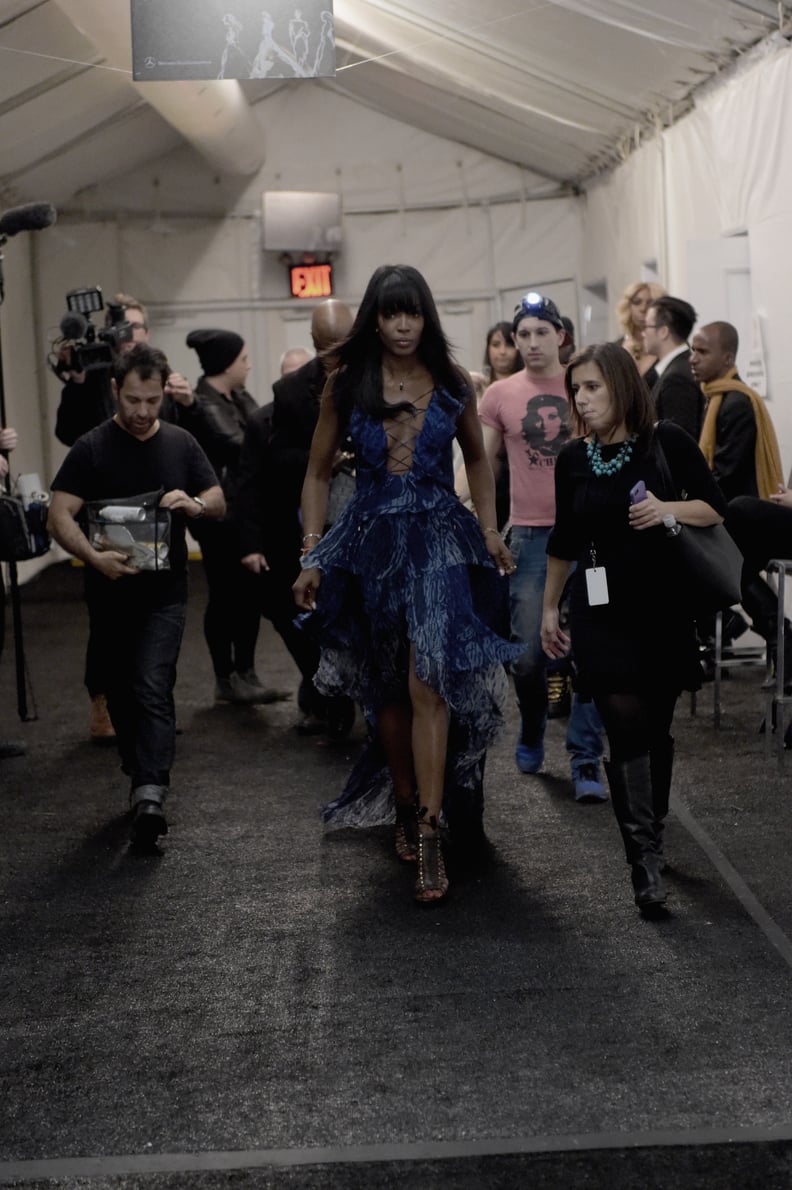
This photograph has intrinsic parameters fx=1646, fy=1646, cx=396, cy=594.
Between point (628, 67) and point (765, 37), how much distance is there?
1624 millimetres

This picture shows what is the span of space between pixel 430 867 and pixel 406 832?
496 millimetres

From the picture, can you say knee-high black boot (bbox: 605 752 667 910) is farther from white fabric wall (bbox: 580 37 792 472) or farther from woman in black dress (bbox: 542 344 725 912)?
white fabric wall (bbox: 580 37 792 472)

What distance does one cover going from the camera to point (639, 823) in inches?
165

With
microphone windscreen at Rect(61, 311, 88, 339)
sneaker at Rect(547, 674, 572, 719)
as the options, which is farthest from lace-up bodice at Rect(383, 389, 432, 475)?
microphone windscreen at Rect(61, 311, 88, 339)

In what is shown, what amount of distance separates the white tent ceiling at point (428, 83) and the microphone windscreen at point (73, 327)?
7.39ft

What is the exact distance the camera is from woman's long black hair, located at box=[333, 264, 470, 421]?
438cm

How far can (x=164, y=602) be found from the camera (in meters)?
5.26

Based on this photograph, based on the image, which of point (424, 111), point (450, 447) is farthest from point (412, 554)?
point (424, 111)

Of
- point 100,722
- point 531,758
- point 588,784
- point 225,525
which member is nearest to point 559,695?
point 531,758

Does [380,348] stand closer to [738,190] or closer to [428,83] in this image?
[738,190]

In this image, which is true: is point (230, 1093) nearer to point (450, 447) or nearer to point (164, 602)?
point (450, 447)

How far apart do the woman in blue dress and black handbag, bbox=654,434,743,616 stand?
57 cm

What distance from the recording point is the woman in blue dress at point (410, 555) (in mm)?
4402

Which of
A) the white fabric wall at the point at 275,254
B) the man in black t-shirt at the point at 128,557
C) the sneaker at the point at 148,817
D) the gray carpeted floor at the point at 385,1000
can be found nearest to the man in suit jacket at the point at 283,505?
the gray carpeted floor at the point at 385,1000
